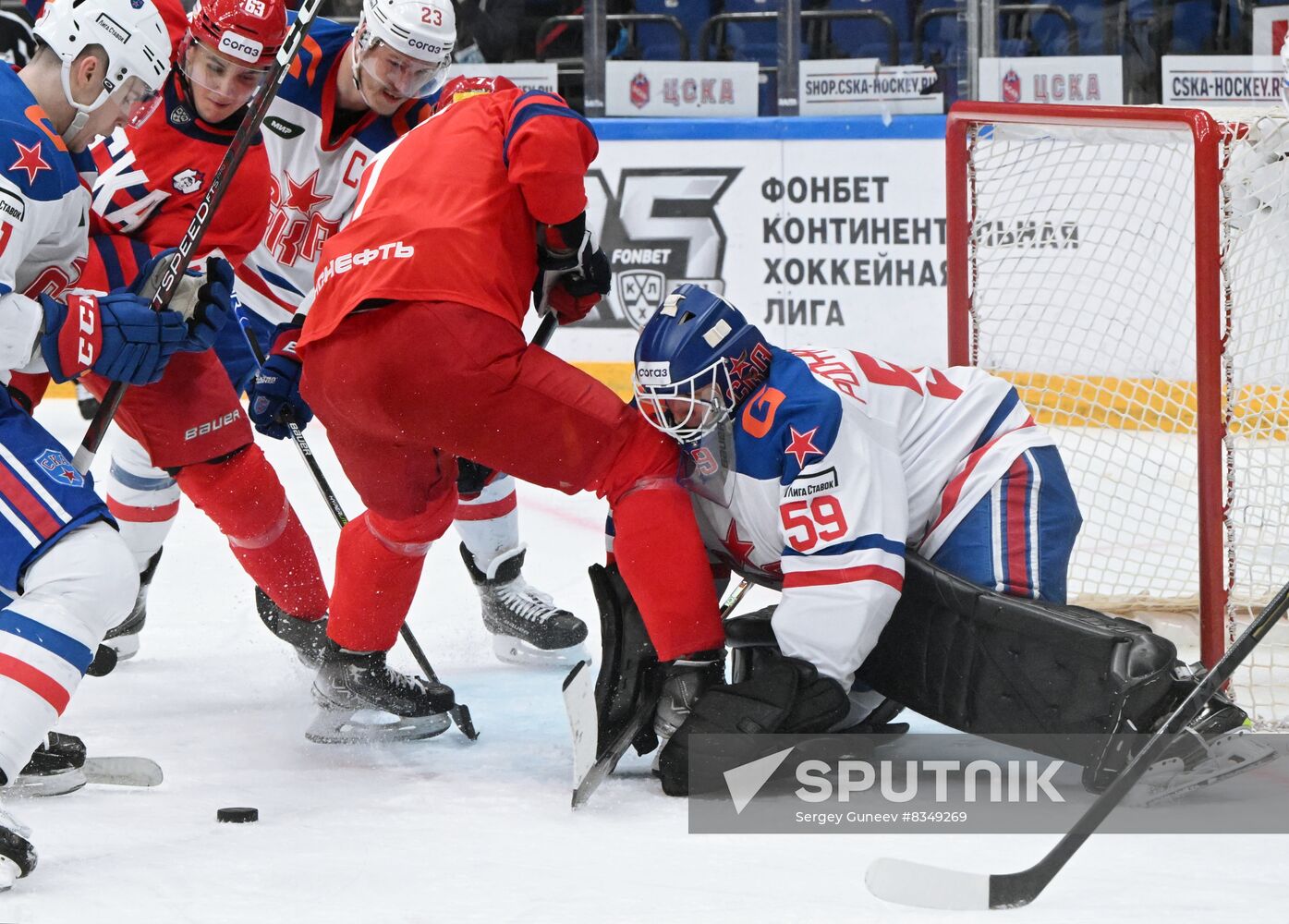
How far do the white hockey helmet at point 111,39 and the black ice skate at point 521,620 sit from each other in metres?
1.37

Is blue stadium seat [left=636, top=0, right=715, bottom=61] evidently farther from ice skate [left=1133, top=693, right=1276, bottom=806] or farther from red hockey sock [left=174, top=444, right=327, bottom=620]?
ice skate [left=1133, top=693, right=1276, bottom=806]

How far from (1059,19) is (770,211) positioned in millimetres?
1132

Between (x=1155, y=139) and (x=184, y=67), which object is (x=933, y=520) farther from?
(x=184, y=67)

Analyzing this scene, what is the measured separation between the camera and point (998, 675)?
7.83 feet

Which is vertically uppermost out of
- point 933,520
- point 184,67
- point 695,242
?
point 184,67

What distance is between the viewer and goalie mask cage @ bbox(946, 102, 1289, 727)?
2.70 metres

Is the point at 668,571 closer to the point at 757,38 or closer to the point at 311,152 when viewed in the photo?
the point at 311,152

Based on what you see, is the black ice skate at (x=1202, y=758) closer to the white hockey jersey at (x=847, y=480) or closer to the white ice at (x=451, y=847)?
the white ice at (x=451, y=847)

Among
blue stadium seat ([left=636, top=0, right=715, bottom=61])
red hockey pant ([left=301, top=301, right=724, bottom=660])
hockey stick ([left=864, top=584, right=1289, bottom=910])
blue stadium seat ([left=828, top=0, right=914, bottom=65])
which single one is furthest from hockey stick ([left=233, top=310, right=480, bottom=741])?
blue stadium seat ([left=828, top=0, right=914, bottom=65])

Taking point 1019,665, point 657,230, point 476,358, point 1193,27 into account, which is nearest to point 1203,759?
point 1019,665

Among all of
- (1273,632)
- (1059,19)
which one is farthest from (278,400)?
(1059,19)

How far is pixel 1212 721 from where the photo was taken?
2.33m

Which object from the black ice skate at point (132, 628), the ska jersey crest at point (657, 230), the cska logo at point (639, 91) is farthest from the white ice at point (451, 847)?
the cska logo at point (639, 91)

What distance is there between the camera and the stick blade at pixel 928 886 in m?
1.90
